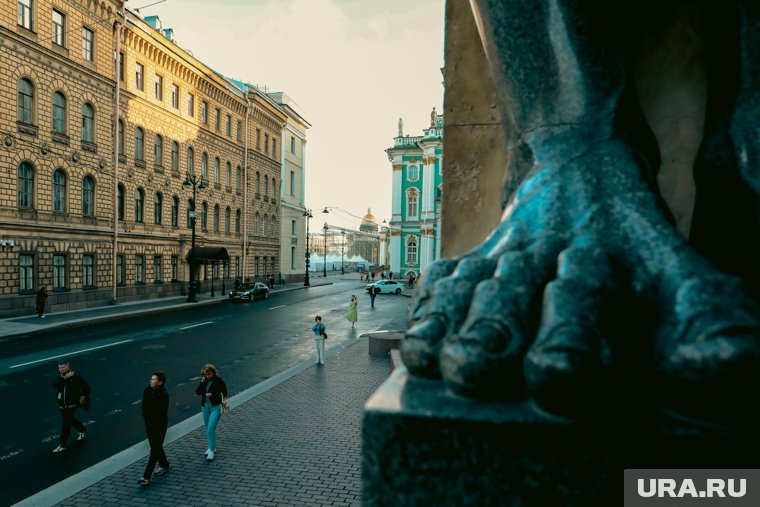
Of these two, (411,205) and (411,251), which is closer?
(411,251)

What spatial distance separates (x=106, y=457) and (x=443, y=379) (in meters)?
8.34

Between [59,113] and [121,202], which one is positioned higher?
[59,113]

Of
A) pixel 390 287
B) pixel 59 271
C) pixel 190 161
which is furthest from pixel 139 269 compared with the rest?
pixel 390 287

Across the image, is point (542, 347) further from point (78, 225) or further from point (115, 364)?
point (78, 225)

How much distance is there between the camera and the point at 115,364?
13.9 metres

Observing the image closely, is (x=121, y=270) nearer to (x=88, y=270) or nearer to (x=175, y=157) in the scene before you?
(x=88, y=270)

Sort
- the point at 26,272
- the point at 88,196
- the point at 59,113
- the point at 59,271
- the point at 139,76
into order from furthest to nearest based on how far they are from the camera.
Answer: the point at 139,76, the point at 88,196, the point at 59,271, the point at 59,113, the point at 26,272

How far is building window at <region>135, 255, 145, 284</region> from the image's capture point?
101 feet

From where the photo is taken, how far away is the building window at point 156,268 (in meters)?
32.5

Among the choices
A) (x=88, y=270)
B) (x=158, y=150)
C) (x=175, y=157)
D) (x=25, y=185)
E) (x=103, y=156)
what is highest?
(x=158, y=150)

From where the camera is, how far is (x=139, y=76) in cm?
3094

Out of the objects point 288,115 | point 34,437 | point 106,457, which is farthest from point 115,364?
point 288,115

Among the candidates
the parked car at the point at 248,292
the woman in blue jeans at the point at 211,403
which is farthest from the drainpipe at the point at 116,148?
the woman in blue jeans at the point at 211,403

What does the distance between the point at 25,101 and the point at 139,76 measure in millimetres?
8944
